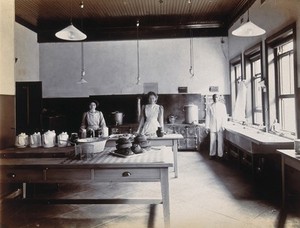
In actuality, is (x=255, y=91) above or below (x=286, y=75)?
below

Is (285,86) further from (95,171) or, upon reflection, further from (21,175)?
(21,175)

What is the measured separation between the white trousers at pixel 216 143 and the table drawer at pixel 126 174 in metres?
4.50

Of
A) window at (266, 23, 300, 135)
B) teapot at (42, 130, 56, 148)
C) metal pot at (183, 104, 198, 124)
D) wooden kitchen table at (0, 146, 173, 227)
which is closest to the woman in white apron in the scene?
teapot at (42, 130, 56, 148)

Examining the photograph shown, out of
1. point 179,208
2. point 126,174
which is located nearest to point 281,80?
point 179,208

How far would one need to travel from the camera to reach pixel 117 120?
8227mm

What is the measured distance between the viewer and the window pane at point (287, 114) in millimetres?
4906

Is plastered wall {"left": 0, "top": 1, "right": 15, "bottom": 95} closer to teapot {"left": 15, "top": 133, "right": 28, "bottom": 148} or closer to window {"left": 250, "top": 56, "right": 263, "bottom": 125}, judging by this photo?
teapot {"left": 15, "top": 133, "right": 28, "bottom": 148}

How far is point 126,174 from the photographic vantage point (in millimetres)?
2773

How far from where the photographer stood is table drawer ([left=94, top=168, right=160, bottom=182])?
2.75 meters

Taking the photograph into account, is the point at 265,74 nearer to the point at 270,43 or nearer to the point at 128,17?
the point at 270,43

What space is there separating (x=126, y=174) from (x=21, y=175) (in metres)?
1.09

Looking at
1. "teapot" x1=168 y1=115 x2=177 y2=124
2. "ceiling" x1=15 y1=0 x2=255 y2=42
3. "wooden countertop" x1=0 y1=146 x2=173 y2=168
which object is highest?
"ceiling" x1=15 y1=0 x2=255 y2=42

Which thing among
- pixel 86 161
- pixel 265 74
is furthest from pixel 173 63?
pixel 86 161

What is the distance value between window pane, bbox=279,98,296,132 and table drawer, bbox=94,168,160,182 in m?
3.25
